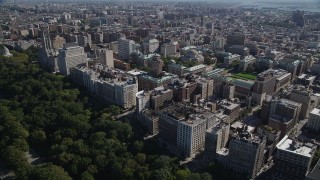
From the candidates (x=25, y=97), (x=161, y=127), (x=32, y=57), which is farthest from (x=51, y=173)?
(x=32, y=57)

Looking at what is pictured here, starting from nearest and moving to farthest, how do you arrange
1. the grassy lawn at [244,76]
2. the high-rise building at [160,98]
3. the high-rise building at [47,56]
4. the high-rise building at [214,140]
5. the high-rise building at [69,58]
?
the high-rise building at [214,140], the high-rise building at [160,98], the high-rise building at [69,58], the high-rise building at [47,56], the grassy lawn at [244,76]

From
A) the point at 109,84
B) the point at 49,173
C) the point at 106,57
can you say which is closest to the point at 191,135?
the point at 49,173

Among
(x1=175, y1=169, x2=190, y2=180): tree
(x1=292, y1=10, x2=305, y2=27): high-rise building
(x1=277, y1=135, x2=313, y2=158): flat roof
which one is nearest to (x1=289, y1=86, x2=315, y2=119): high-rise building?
(x1=277, y1=135, x2=313, y2=158): flat roof

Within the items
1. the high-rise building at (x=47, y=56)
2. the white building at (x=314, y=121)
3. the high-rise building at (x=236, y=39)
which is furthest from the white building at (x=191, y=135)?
the high-rise building at (x=236, y=39)

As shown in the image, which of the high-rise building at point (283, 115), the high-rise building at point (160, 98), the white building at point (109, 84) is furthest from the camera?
the white building at point (109, 84)

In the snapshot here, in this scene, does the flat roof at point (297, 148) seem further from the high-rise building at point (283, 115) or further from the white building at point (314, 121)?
the white building at point (314, 121)

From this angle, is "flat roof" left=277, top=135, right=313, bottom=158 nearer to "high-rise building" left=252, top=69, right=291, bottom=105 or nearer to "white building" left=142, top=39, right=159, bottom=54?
"high-rise building" left=252, top=69, right=291, bottom=105

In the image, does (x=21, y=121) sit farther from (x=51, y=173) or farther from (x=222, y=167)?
(x=222, y=167)
